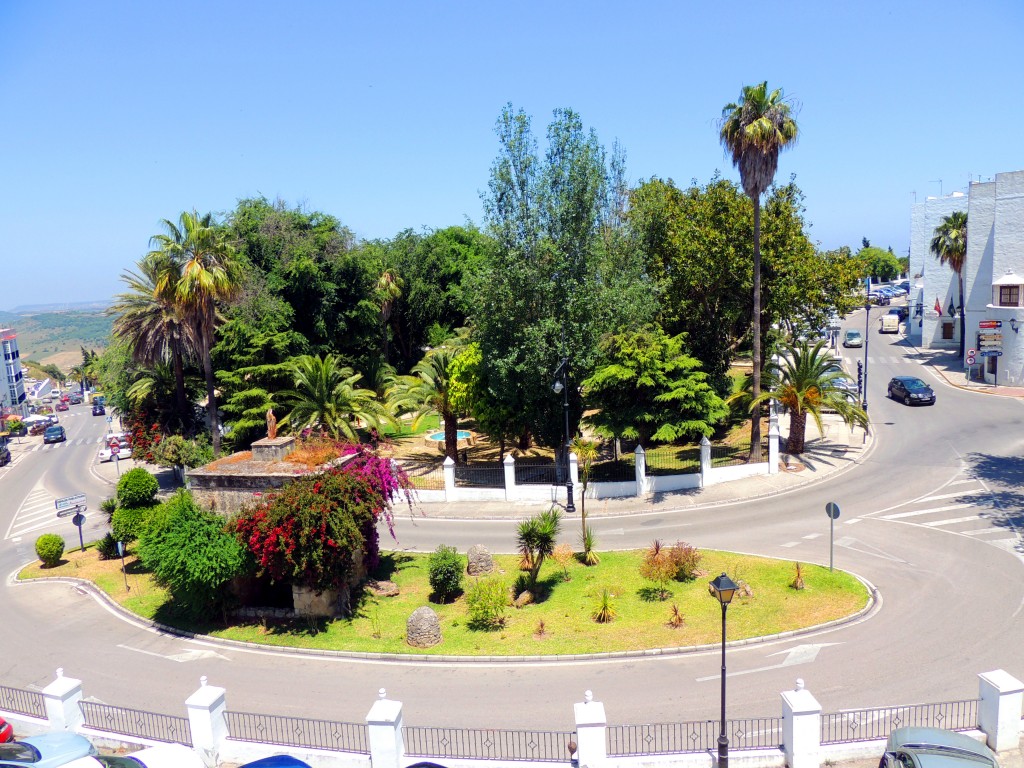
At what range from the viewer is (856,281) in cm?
3281

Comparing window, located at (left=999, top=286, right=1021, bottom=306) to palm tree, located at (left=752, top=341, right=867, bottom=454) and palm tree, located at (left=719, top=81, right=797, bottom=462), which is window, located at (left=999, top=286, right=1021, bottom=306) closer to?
palm tree, located at (left=752, top=341, right=867, bottom=454)

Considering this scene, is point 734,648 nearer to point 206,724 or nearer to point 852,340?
point 206,724

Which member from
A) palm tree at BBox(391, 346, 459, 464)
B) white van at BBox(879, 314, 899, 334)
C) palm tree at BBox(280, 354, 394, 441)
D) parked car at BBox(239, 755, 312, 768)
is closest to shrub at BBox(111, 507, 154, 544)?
palm tree at BBox(280, 354, 394, 441)

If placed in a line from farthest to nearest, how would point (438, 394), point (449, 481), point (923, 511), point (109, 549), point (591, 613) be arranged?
1. point (438, 394)
2. point (449, 481)
3. point (109, 549)
4. point (923, 511)
5. point (591, 613)

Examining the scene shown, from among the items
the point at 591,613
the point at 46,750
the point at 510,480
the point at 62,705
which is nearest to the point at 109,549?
the point at 510,480

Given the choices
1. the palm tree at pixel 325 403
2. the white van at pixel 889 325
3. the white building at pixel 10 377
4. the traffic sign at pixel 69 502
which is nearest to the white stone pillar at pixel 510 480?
the palm tree at pixel 325 403

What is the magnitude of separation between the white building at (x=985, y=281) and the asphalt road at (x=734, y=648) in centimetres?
1604

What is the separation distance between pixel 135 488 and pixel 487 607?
13.9 m

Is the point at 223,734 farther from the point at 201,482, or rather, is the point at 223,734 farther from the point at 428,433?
the point at 428,433

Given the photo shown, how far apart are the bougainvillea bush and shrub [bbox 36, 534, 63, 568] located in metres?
11.2

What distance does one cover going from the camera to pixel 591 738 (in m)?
11.0

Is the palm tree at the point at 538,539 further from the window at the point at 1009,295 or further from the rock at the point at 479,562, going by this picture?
the window at the point at 1009,295

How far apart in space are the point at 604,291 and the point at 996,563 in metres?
15.5

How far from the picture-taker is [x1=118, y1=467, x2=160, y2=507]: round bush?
2494 centimetres
